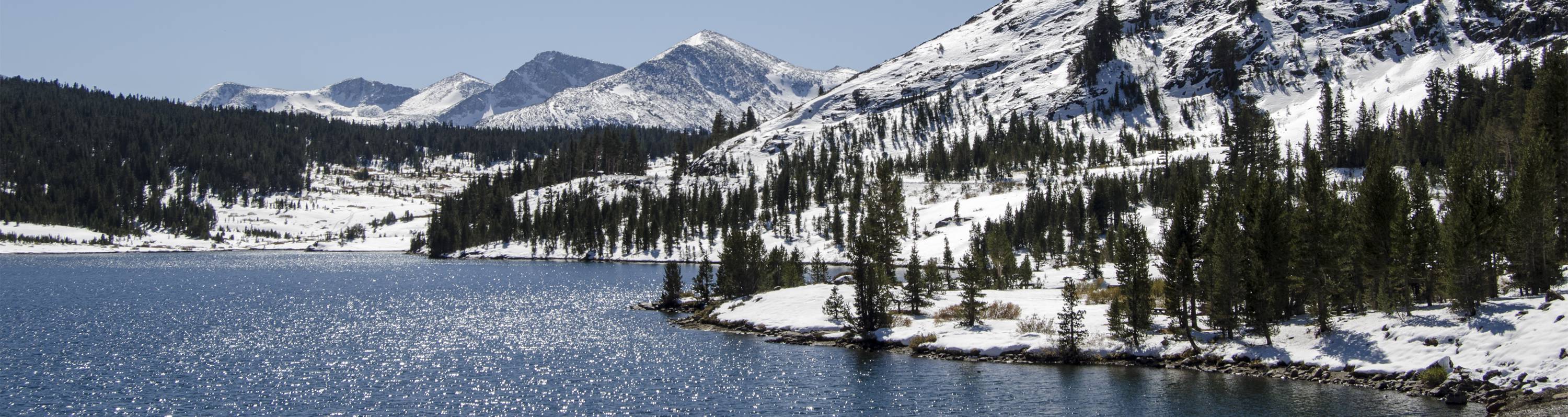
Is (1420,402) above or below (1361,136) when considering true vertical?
below

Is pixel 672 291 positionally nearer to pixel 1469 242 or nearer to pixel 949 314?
pixel 949 314

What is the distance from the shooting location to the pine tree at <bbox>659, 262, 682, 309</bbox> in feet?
298

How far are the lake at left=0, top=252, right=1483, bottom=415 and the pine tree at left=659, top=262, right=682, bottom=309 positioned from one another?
3.34 meters

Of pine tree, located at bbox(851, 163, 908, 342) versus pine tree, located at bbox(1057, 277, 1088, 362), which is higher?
pine tree, located at bbox(851, 163, 908, 342)

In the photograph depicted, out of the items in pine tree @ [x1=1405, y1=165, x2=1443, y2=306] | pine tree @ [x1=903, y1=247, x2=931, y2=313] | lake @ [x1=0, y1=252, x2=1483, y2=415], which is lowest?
lake @ [x1=0, y1=252, x2=1483, y2=415]

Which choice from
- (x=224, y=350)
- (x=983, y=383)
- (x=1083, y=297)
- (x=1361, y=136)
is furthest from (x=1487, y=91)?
(x=224, y=350)

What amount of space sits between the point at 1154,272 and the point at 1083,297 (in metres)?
33.2

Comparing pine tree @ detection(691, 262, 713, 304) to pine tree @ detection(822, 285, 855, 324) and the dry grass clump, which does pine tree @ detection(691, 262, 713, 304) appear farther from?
the dry grass clump

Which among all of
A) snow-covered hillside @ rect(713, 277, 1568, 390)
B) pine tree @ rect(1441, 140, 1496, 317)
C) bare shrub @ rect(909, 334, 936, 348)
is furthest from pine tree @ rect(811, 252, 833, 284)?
pine tree @ rect(1441, 140, 1496, 317)

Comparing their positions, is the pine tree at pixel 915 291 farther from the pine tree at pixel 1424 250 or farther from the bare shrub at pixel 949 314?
the pine tree at pixel 1424 250

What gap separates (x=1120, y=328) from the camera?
5656cm

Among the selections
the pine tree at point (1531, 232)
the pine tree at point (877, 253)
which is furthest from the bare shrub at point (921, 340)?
the pine tree at point (1531, 232)

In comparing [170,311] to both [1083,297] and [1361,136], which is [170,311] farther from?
[1361,136]

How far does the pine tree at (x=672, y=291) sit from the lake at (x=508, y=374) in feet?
10.9
